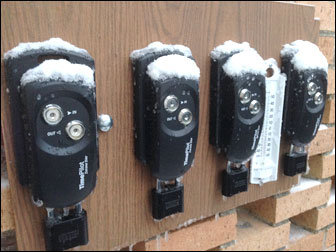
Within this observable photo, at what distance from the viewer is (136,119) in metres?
0.66

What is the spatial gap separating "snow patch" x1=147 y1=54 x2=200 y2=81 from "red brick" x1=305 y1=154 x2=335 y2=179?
705 millimetres

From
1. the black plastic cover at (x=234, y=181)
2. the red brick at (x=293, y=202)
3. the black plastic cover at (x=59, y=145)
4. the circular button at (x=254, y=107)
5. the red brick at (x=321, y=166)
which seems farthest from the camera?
the red brick at (x=321, y=166)

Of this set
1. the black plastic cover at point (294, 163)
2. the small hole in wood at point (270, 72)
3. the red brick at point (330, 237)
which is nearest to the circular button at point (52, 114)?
the small hole in wood at point (270, 72)

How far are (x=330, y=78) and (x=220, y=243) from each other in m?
0.59

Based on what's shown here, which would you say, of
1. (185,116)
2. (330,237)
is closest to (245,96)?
(185,116)

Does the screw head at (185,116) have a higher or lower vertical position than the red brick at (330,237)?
higher

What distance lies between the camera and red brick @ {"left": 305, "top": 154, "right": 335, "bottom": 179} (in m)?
1.13

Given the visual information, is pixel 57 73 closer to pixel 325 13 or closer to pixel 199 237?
pixel 199 237

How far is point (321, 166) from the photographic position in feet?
3.70

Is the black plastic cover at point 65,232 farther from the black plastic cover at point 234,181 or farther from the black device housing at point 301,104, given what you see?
the black device housing at point 301,104

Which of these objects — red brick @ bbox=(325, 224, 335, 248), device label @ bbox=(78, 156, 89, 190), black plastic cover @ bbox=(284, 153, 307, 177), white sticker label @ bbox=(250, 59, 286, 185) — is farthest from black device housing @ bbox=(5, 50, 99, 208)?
red brick @ bbox=(325, 224, 335, 248)

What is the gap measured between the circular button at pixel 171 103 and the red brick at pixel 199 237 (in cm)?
35

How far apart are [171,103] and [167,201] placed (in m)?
0.23

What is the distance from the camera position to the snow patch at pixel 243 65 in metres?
0.68
